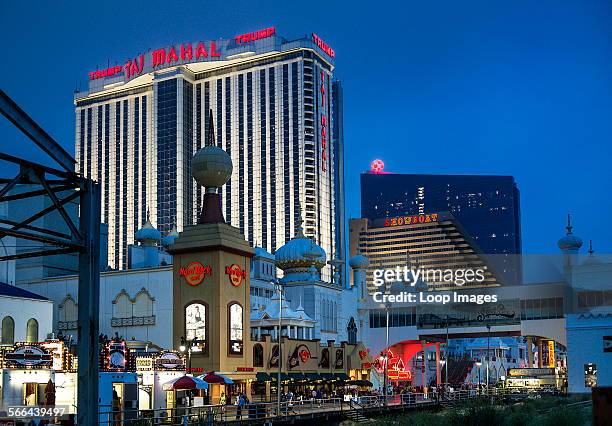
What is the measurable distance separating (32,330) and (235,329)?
14404mm

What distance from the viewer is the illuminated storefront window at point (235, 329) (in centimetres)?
6050

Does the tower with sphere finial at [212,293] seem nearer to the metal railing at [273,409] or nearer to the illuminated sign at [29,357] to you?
the metal railing at [273,409]

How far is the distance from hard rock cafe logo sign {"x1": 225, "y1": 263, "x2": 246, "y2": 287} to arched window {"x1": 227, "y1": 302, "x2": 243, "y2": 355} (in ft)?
4.79

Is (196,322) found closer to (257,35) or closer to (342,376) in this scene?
(342,376)

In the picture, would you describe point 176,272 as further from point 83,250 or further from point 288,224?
point 288,224

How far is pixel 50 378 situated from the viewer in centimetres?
4447

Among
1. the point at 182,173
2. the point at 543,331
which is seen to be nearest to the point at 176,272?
the point at 543,331

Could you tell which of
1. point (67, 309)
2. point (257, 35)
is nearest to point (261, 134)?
point (257, 35)

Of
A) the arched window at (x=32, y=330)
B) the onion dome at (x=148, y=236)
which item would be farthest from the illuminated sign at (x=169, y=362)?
the onion dome at (x=148, y=236)

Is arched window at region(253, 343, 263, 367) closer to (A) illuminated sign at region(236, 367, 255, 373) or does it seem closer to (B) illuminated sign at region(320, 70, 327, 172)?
(A) illuminated sign at region(236, 367, 255, 373)

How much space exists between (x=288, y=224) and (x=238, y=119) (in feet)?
88.4

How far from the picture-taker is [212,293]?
59.9m

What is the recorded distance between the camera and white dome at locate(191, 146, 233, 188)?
63188mm

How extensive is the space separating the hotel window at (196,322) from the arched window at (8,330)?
11849 millimetres
